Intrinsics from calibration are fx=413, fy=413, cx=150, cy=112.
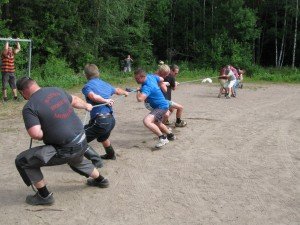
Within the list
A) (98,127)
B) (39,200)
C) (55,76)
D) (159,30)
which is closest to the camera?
(39,200)

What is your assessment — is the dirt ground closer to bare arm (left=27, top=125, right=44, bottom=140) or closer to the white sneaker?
the white sneaker

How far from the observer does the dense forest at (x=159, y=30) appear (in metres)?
23.8

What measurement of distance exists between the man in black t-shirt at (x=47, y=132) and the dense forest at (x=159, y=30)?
58.8 ft

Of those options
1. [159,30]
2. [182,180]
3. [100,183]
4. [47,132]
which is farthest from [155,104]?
[159,30]

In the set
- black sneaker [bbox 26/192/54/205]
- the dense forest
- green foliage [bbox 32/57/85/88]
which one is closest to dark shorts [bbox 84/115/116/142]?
black sneaker [bbox 26/192/54/205]

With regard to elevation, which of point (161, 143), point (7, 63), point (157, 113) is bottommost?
point (161, 143)

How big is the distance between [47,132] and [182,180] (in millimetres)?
2087

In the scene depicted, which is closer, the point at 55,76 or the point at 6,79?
the point at 6,79

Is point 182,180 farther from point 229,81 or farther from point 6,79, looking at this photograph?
point 229,81

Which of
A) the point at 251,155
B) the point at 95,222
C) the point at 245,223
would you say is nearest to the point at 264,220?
the point at 245,223

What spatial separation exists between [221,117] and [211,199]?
18.3 ft

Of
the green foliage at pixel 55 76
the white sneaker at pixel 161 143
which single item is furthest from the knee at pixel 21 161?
the green foliage at pixel 55 76

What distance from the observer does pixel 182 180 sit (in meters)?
5.70

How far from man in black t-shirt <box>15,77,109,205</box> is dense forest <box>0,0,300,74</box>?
17.9 meters
